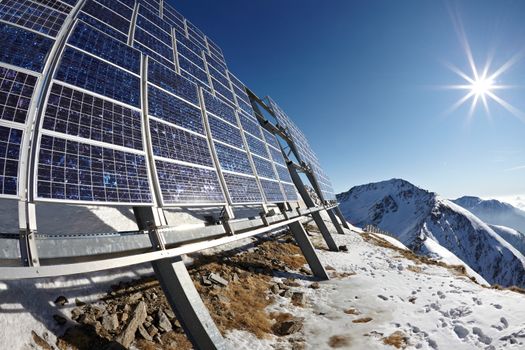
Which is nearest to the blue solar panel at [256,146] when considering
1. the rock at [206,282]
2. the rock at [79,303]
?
the rock at [206,282]

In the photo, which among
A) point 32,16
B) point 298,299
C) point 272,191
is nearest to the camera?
point 32,16

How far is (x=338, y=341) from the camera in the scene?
9484mm

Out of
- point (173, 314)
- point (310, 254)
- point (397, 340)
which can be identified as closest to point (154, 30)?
point (173, 314)

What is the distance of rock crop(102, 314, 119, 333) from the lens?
791 cm

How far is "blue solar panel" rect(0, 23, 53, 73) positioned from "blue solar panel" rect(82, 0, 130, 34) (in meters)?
4.73

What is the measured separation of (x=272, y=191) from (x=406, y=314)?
25.4 feet

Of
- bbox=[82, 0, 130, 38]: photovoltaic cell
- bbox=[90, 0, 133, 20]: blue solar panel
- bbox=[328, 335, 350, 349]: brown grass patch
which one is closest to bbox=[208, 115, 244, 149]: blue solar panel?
bbox=[82, 0, 130, 38]: photovoltaic cell

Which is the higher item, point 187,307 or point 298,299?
point 187,307

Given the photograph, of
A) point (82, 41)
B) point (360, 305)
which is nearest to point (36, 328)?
point (82, 41)

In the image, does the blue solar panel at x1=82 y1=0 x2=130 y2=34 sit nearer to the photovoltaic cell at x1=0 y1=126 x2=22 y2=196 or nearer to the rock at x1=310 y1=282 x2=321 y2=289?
the photovoltaic cell at x1=0 y1=126 x2=22 y2=196

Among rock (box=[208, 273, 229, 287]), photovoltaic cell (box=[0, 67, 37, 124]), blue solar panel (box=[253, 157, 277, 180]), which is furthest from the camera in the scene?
blue solar panel (box=[253, 157, 277, 180])

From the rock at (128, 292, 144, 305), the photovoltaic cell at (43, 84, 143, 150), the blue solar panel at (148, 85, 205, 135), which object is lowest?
the rock at (128, 292, 144, 305)

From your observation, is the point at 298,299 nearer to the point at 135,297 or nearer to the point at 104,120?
the point at 135,297

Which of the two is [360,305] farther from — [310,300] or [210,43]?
[210,43]
